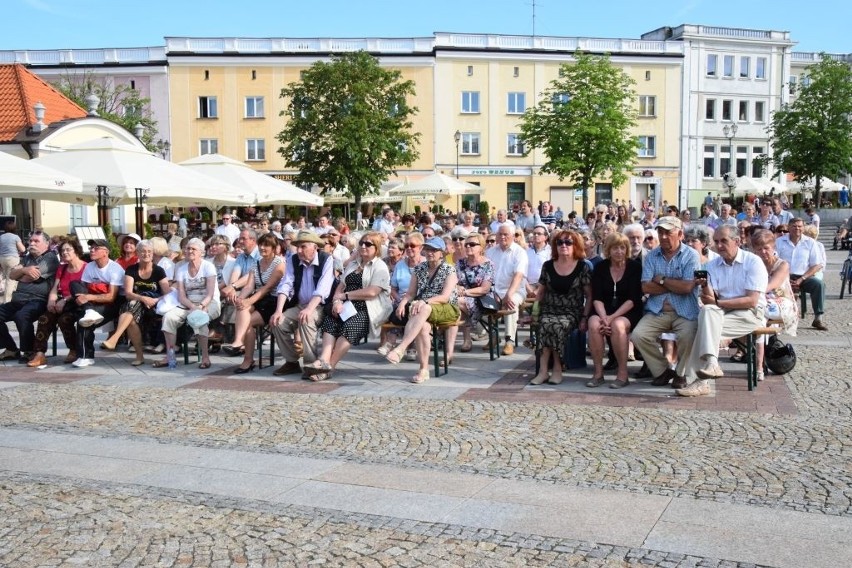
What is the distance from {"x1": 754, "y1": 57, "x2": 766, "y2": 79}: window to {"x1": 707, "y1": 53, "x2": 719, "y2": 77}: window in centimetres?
369

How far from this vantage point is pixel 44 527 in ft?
15.9

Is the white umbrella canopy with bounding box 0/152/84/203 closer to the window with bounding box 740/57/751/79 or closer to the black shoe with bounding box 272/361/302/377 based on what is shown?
the black shoe with bounding box 272/361/302/377

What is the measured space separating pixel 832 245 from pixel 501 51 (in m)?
24.3

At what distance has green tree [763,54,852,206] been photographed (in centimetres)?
4212

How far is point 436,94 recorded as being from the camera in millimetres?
52531

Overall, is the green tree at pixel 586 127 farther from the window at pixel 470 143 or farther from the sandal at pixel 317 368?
the sandal at pixel 317 368

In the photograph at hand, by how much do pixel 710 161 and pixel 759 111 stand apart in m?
6.22

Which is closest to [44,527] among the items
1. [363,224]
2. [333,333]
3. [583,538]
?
[583,538]

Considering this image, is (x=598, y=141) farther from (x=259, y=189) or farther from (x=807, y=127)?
(x=259, y=189)

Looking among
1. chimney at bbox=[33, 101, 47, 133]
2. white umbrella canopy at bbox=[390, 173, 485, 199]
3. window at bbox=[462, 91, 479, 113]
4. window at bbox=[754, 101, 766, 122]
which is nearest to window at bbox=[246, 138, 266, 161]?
window at bbox=[462, 91, 479, 113]

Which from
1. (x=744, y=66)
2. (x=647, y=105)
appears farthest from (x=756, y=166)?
(x=647, y=105)

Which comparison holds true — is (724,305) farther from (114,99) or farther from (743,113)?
(743,113)

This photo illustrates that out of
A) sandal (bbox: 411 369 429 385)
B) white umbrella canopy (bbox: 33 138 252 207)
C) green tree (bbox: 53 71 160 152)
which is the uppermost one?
green tree (bbox: 53 71 160 152)

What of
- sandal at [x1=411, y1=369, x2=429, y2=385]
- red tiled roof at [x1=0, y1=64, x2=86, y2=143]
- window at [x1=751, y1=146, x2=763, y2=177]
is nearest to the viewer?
sandal at [x1=411, y1=369, x2=429, y2=385]
